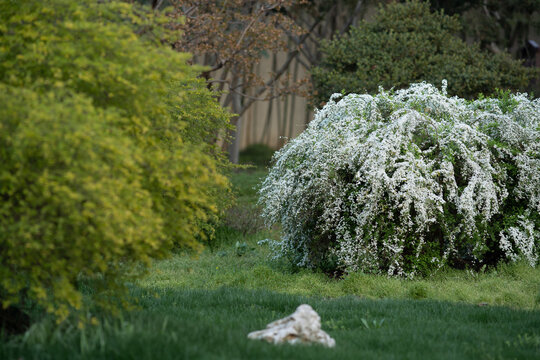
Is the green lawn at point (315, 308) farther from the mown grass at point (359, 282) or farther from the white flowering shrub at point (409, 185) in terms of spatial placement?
the white flowering shrub at point (409, 185)

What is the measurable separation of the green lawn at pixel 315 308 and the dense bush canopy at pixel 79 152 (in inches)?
18.9

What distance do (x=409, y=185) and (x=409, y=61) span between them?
10052 millimetres

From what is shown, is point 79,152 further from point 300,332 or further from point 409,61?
point 409,61

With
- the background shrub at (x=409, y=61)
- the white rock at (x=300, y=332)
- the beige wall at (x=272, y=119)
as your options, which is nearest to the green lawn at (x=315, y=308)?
the white rock at (x=300, y=332)

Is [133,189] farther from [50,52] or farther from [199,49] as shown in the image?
[199,49]

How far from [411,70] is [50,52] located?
14176 millimetres

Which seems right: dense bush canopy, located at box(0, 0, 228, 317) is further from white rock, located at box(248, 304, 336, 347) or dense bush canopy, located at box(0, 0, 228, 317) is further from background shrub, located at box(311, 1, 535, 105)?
background shrub, located at box(311, 1, 535, 105)

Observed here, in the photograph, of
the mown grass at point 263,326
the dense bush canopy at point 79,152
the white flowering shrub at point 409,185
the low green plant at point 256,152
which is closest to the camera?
the dense bush canopy at point 79,152

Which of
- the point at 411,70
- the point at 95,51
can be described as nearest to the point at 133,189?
the point at 95,51

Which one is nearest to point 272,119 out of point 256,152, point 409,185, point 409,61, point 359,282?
point 256,152

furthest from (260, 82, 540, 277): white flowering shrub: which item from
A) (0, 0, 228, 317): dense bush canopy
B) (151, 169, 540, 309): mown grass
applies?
(0, 0, 228, 317): dense bush canopy

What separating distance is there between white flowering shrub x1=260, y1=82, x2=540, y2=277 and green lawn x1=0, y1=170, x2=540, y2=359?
0.49m

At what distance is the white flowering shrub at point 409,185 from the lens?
8688mm

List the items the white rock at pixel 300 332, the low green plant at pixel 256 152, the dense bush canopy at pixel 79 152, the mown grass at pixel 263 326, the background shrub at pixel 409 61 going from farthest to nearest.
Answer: the low green plant at pixel 256 152
the background shrub at pixel 409 61
the white rock at pixel 300 332
the mown grass at pixel 263 326
the dense bush canopy at pixel 79 152
